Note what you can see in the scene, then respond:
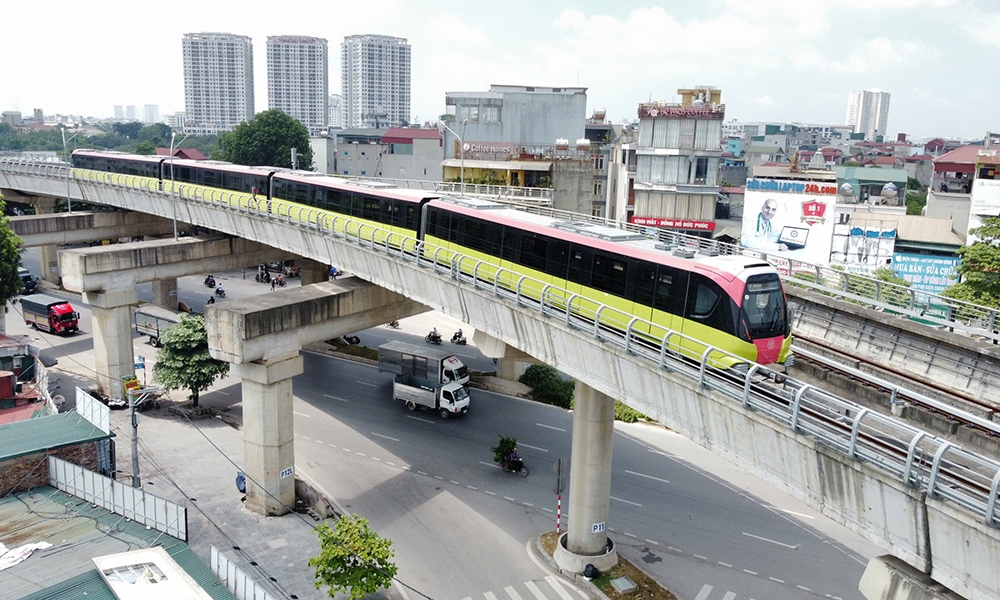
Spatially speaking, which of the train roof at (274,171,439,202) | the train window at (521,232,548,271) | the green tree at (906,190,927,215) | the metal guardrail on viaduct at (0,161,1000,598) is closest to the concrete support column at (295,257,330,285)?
the train roof at (274,171,439,202)

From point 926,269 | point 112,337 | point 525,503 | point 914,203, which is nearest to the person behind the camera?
point 525,503

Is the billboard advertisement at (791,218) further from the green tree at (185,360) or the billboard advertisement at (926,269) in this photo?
the green tree at (185,360)

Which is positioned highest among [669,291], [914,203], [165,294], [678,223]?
[669,291]

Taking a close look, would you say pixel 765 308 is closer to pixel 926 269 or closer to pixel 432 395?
pixel 432 395

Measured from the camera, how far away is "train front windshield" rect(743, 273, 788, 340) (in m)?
16.6

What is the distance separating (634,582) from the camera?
22.2 meters

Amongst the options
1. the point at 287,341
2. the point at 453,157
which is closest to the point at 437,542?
the point at 287,341

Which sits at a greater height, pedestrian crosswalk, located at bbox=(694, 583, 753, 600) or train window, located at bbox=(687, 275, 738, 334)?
train window, located at bbox=(687, 275, 738, 334)

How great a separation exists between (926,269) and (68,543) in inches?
2155

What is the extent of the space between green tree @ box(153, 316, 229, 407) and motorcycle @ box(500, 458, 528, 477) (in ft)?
49.7

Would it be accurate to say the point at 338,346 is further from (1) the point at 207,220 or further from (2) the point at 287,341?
(2) the point at 287,341

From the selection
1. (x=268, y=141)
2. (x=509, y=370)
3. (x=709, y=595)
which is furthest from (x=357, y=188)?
(x=268, y=141)

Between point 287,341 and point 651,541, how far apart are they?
14807 mm

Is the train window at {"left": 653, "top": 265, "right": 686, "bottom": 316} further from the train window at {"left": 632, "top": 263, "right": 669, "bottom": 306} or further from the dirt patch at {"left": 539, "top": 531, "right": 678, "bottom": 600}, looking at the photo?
the dirt patch at {"left": 539, "top": 531, "right": 678, "bottom": 600}
